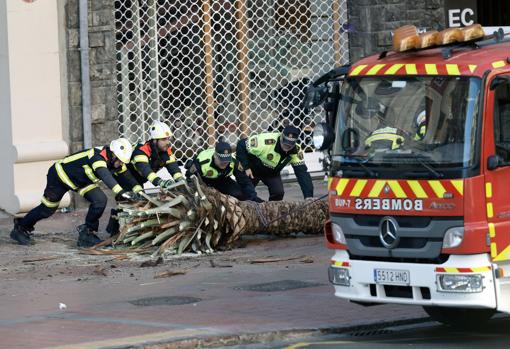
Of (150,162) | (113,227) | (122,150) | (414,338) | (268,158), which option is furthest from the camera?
(268,158)

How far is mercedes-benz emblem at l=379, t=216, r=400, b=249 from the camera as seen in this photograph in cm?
1012

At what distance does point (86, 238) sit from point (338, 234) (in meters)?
6.12

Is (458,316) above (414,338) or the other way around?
above

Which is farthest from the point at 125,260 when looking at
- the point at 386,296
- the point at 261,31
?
the point at 261,31

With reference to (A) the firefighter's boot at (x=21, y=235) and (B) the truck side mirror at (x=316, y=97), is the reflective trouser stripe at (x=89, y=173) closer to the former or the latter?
(A) the firefighter's boot at (x=21, y=235)

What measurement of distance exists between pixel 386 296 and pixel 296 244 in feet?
19.4

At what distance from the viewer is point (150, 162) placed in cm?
1667

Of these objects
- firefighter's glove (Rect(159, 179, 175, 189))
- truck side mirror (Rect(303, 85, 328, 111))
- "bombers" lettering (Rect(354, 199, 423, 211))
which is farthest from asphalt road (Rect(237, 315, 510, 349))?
firefighter's glove (Rect(159, 179, 175, 189))

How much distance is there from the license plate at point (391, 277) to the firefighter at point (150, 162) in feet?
19.7

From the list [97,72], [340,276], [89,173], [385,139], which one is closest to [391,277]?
[340,276]

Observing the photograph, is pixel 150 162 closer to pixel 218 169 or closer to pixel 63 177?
pixel 218 169

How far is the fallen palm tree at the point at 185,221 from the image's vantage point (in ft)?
49.7

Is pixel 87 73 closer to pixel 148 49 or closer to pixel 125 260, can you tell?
pixel 148 49

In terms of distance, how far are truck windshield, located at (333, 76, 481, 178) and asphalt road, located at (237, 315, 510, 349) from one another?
1416 millimetres
